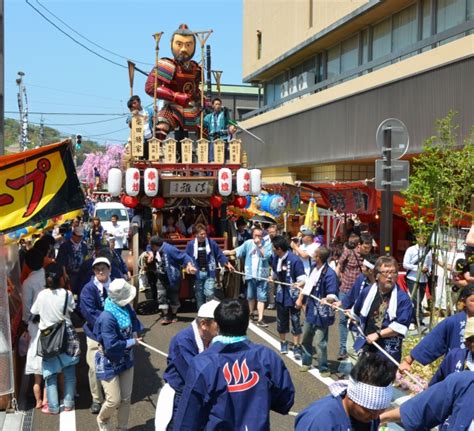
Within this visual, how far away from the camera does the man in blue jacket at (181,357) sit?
434 centimetres

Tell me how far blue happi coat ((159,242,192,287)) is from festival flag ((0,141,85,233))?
397cm

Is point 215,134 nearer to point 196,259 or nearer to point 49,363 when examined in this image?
point 196,259

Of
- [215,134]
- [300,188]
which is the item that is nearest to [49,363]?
[215,134]

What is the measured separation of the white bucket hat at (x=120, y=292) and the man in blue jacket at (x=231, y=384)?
202cm

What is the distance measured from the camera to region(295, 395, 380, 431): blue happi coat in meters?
2.87

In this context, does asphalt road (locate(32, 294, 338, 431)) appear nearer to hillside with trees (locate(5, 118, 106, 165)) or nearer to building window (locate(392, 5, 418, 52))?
building window (locate(392, 5, 418, 52))

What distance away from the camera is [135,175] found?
11.5 metres

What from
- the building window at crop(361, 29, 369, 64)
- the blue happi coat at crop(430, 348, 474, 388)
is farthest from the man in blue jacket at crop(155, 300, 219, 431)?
the building window at crop(361, 29, 369, 64)

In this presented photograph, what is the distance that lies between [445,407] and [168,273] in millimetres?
7851

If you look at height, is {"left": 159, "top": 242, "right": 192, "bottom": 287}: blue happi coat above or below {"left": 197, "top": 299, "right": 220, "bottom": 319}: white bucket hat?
below

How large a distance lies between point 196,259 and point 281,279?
2379mm

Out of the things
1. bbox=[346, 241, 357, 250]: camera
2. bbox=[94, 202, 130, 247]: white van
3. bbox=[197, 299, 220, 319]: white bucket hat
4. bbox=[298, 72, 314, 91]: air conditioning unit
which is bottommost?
bbox=[94, 202, 130, 247]: white van

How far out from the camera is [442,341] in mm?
4645

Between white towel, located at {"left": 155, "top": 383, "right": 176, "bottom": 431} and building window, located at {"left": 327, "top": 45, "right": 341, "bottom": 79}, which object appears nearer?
white towel, located at {"left": 155, "top": 383, "right": 176, "bottom": 431}
